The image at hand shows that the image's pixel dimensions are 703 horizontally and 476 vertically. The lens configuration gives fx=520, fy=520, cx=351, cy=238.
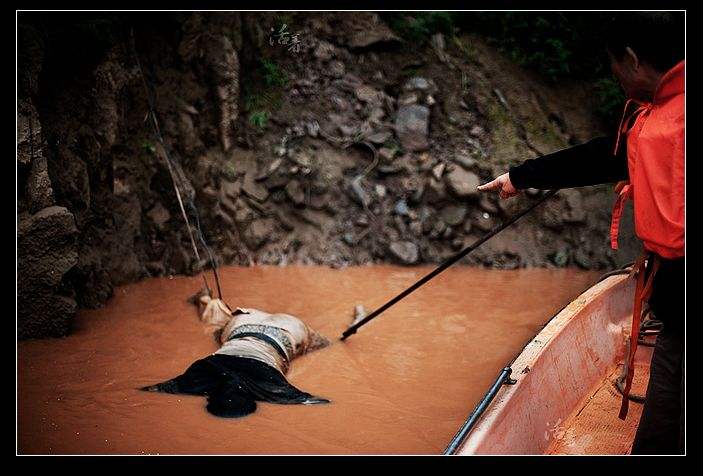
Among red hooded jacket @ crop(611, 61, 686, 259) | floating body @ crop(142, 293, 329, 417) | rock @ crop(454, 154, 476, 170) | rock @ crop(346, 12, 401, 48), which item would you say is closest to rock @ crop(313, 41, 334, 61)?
rock @ crop(346, 12, 401, 48)

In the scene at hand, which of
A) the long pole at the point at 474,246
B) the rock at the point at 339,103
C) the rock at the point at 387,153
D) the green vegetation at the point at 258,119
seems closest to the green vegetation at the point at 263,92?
the green vegetation at the point at 258,119

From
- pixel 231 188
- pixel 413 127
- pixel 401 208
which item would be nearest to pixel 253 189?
pixel 231 188

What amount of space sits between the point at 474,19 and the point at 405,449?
6998 mm

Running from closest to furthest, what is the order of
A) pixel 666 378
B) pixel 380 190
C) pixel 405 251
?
1. pixel 666 378
2. pixel 405 251
3. pixel 380 190

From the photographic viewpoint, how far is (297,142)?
676 centimetres

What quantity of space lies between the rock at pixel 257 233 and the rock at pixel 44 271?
2586mm

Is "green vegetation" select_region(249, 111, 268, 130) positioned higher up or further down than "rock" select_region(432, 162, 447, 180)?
higher up

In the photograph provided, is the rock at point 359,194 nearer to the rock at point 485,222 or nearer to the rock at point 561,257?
the rock at point 485,222

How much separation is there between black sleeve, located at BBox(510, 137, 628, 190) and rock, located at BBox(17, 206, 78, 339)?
3185mm

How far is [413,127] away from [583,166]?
525cm

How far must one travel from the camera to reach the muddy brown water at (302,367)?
8.08 ft

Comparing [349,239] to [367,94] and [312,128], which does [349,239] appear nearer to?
[312,128]

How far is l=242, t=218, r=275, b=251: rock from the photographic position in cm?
619

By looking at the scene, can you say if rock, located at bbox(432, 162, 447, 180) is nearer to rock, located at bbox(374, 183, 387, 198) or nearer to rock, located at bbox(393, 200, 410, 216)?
rock, located at bbox(393, 200, 410, 216)
